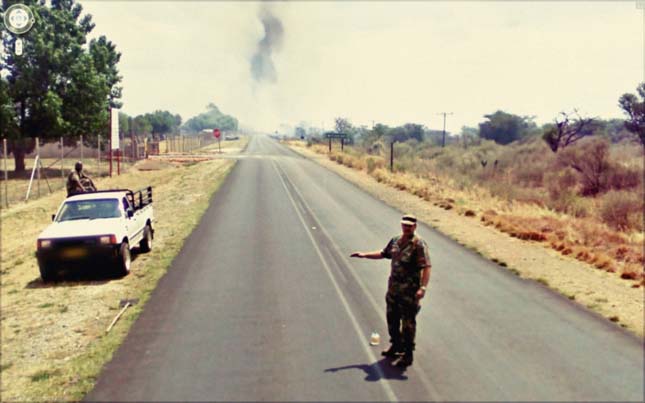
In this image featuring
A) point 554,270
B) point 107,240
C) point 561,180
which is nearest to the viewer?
point 107,240

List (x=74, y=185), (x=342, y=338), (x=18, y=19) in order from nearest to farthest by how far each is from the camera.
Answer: (x=342, y=338)
(x=74, y=185)
(x=18, y=19)

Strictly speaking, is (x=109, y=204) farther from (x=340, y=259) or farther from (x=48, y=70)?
(x=48, y=70)

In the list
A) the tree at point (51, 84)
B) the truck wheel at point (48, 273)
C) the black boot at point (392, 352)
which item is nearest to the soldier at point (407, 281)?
the black boot at point (392, 352)

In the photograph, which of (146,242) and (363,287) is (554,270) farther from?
(146,242)

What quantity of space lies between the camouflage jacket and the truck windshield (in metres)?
8.88

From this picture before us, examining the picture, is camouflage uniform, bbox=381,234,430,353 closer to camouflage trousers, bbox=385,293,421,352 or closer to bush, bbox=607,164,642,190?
camouflage trousers, bbox=385,293,421,352

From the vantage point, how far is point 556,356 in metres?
7.83

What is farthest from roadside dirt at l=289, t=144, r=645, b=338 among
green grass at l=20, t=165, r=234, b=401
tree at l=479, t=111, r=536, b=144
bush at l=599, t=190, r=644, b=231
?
tree at l=479, t=111, r=536, b=144

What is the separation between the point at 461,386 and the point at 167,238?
13041mm

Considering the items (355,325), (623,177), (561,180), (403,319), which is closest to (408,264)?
(403,319)

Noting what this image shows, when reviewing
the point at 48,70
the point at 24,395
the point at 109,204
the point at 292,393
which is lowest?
the point at 24,395

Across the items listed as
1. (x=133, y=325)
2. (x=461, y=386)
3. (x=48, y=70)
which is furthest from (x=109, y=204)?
(x=48, y=70)

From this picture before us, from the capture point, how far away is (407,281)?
7.43m

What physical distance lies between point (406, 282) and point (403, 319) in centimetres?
56
